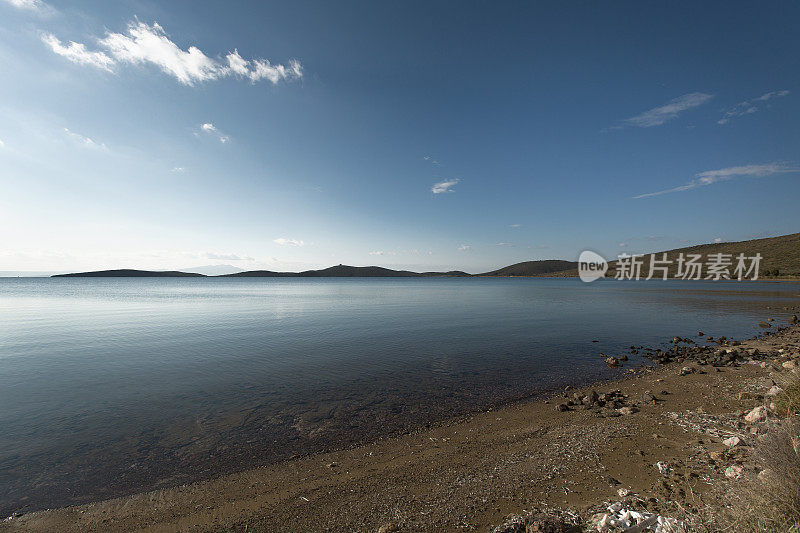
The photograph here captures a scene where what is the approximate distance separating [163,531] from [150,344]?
1941 cm

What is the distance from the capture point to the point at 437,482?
19.9 ft

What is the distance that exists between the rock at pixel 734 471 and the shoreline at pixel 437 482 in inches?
7.4

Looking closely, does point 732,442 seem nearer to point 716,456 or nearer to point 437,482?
point 716,456

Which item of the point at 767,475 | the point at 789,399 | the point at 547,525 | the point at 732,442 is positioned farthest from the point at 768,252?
the point at 547,525

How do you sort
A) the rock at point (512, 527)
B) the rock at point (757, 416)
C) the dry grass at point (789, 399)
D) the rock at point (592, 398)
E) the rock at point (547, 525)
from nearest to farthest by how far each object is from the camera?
the rock at point (547, 525) < the rock at point (512, 527) < the dry grass at point (789, 399) < the rock at point (757, 416) < the rock at point (592, 398)

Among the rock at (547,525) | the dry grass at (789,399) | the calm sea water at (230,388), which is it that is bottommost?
the calm sea water at (230,388)

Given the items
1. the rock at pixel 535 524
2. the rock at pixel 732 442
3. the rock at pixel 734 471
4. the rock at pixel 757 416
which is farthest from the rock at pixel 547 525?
the rock at pixel 757 416

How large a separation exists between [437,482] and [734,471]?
496 centimetres

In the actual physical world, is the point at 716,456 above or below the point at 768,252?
below

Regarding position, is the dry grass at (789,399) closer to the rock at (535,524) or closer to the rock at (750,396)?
the rock at (750,396)

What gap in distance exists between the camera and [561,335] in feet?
73.6

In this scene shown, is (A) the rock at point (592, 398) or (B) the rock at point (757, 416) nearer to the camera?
(B) the rock at point (757, 416)

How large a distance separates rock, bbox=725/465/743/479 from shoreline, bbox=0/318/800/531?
7.4 inches

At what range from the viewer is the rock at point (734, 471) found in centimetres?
524
